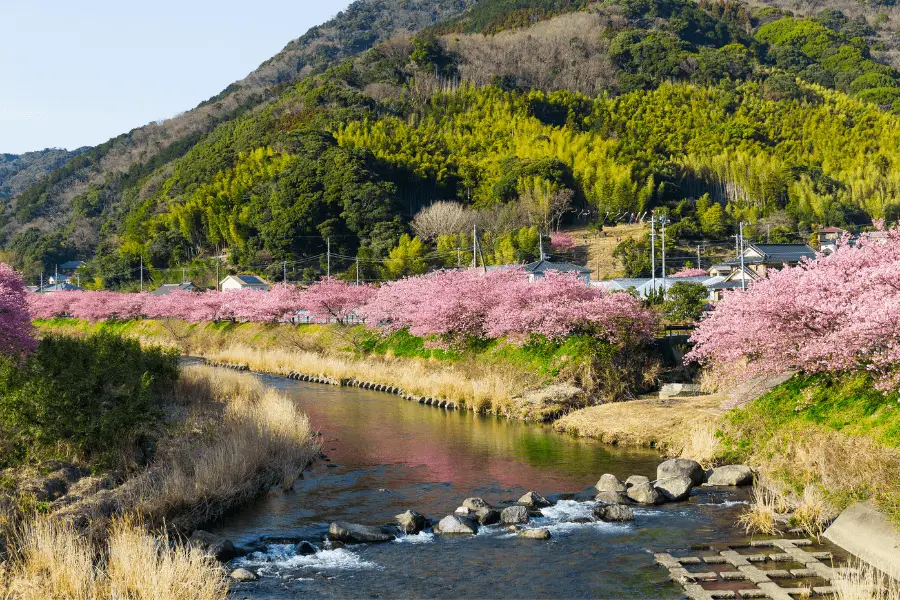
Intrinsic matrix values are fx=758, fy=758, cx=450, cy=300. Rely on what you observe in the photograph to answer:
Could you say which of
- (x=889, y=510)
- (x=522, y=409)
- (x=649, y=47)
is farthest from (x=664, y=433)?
(x=649, y=47)

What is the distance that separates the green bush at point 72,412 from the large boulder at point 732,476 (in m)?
14.1

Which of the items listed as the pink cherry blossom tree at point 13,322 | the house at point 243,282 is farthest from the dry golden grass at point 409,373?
the house at point 243,282

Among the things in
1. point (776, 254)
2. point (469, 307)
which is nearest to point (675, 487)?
point (469, 307)

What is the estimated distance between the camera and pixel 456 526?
51.1ft

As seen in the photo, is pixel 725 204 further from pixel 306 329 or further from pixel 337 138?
pixel 306 329

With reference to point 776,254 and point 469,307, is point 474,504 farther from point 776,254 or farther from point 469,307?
point 776,254

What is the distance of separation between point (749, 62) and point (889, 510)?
197990 millimetres

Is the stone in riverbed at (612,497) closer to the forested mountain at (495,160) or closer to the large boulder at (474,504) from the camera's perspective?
the large boulder at (474,504)

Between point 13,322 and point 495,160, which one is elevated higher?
point 495,160

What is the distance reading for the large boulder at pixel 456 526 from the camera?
15.5 meters

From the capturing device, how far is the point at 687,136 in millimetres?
145875

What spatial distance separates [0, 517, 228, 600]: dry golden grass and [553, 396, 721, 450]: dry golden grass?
1463 cm

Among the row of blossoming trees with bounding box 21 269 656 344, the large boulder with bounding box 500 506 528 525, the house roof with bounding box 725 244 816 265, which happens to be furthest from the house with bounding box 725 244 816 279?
the large boulder with bounding box 500 506 528 525

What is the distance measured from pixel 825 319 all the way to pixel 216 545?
1429cm
